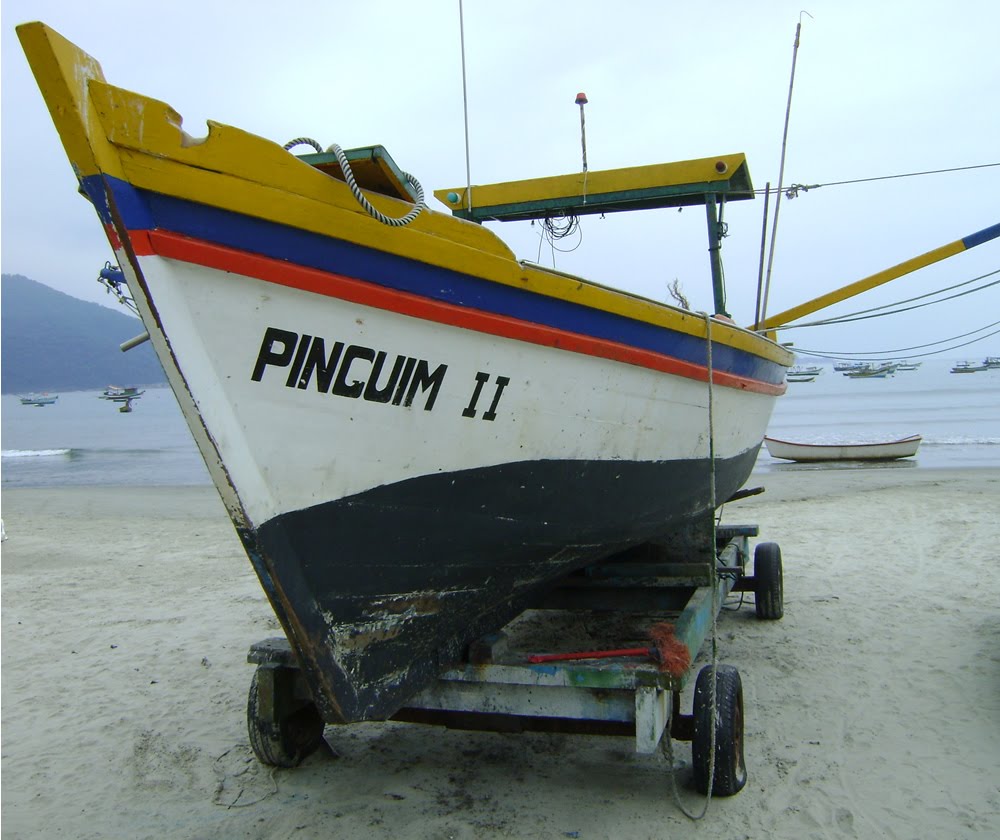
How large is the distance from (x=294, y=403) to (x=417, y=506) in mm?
576

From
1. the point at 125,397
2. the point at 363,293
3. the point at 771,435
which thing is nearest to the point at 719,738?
the point at 363,293

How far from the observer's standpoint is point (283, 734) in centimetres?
324

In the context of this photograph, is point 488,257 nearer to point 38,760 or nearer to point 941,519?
point 38,760

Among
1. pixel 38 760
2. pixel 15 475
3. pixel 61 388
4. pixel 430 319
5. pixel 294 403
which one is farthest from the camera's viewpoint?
pixel 61 388

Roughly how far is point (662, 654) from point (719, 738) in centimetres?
42

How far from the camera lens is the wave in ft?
95.7

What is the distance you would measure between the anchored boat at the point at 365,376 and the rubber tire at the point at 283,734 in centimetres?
60

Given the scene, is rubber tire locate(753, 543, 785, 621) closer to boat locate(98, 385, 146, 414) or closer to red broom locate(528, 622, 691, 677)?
red broom locate(528, 622, 691, 677)

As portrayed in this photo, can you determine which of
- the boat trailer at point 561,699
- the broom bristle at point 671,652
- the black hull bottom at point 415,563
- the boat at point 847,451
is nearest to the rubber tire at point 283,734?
the boat trailer at point 561,699

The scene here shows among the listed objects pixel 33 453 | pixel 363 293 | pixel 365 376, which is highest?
pixel 363 293

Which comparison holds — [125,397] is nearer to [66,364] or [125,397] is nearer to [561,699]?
[561,699]

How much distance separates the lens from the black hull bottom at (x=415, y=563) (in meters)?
2.50

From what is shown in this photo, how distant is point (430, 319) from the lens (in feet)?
8.30

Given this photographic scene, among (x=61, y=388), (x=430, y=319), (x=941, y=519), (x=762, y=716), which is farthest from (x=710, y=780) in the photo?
(x=61, y=388)
